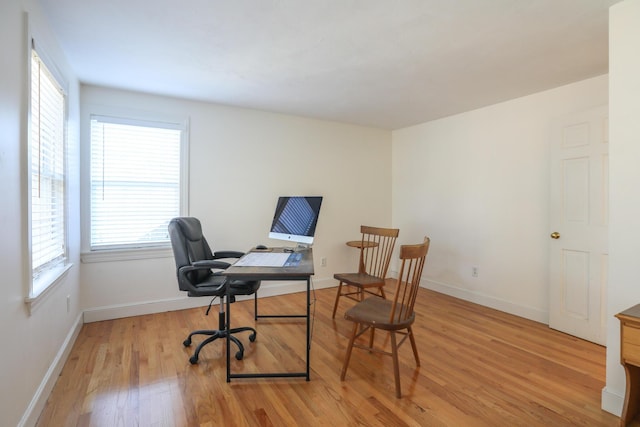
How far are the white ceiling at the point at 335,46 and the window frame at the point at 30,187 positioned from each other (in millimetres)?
291

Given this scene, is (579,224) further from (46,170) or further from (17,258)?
Answer: (46,170)

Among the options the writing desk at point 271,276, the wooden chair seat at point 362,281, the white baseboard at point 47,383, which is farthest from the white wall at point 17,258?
the wooden chair seat at point 362,281

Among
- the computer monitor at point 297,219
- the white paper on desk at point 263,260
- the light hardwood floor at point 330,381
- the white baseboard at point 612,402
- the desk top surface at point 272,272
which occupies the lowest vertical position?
the light hardwood floor at point 330,381

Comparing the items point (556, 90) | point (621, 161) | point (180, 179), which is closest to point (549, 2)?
point (621, 161)


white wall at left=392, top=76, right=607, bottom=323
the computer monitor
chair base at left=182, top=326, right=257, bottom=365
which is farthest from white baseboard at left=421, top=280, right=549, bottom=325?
chair base at left=182, top=326, right=257, bottom=365

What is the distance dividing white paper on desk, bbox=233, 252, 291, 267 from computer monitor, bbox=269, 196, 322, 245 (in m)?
0.25

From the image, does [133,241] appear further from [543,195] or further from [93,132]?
[543,195]

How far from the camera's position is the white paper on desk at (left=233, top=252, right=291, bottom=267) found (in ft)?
7.52

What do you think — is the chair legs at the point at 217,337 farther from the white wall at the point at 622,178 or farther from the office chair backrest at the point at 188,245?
the white wall at the point at 622,178

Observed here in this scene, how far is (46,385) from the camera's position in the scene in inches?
74.2

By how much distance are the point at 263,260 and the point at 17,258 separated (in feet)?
4.60

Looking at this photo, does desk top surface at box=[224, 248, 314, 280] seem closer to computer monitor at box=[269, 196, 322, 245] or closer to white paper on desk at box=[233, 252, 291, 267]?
white paper on desk at box=[233, 252, 291, 267]

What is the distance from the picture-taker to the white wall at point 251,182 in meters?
3.24

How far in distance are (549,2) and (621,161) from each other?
0.99 metres
